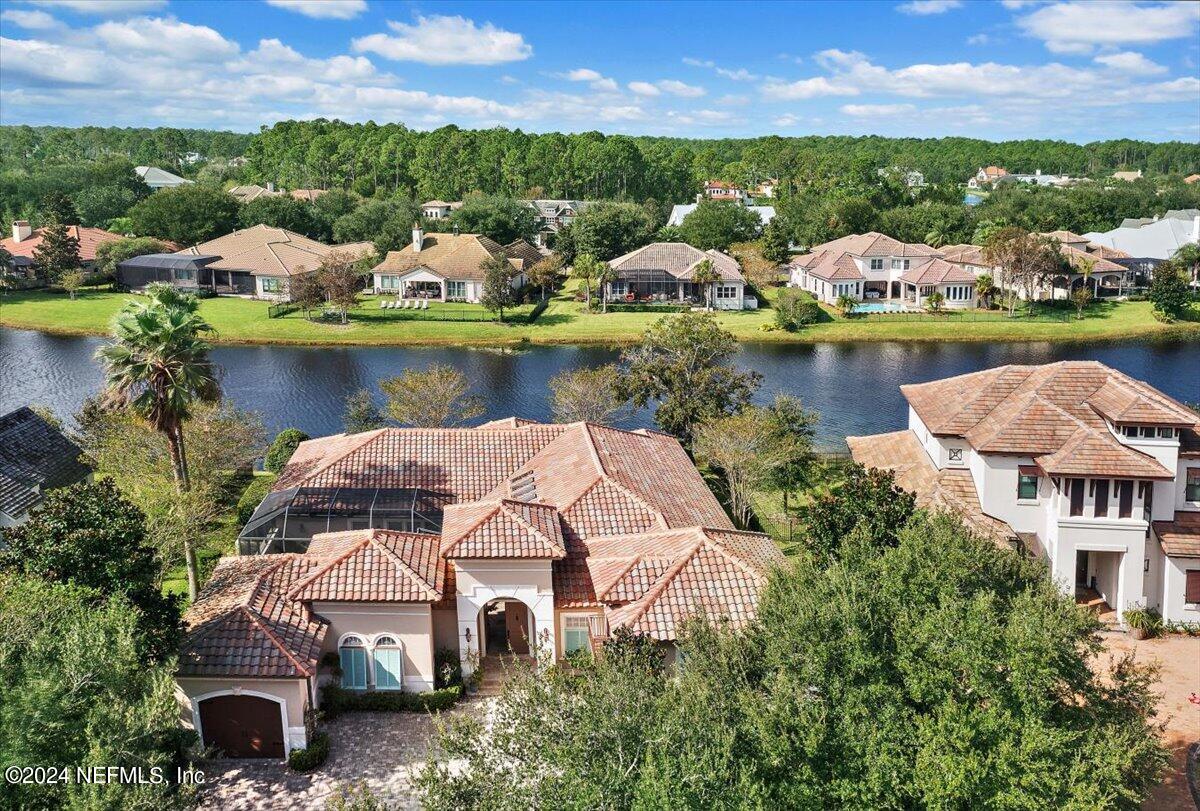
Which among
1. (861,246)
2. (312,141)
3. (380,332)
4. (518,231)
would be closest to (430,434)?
(380,332)

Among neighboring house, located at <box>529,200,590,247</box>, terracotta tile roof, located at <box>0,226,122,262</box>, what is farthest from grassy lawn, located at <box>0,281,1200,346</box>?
neighboring house, located at <box>529,200,590,247</box>

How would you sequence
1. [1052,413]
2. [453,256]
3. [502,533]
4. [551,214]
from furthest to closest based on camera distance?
[551,214], [453,256], [1052,413], [502,533]

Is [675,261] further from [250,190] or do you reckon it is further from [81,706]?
[250,190]

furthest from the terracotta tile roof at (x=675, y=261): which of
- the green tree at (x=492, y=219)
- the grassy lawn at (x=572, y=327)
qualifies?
the green tree at (x=492, y=219)

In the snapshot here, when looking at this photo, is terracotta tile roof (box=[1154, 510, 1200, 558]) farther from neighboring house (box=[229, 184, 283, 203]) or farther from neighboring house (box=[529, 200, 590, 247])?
neighboring house (box=[229, 184, 283, 203])

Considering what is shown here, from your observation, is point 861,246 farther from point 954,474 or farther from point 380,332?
point 954,474

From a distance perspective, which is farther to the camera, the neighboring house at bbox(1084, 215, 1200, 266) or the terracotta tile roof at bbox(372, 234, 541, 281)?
the neighboring house at bbox(1084, 215, 1200, 266)

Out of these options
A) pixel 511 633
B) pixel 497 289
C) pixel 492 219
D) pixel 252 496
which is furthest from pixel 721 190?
pixel 511 633
